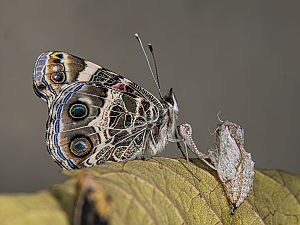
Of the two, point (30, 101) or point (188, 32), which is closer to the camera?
point (30, 101)

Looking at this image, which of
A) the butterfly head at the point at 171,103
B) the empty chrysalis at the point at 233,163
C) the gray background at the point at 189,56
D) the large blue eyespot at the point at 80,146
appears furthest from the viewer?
the gray background at the point at 189,56

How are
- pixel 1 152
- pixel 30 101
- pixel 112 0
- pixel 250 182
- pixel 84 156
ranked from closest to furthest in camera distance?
pixel 250 182 < pixel 84 156 < pixel 1 152 < pixel 30 101 < pixel 112 0

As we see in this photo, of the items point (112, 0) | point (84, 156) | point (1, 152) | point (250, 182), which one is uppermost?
point (112, 0)

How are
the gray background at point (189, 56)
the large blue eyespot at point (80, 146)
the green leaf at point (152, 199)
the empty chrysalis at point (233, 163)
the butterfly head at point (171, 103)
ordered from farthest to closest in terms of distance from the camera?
the gray background at point (189, 56) < the butterfly head at point (171, 103) < the large blue eyespot at point (80, 146) < the empty chrysalis at point (233, 163) < the green leaf at point (152, 199)

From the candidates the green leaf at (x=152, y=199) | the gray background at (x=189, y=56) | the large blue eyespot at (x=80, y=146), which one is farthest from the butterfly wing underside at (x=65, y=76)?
the gray background at (x=189, y=56)

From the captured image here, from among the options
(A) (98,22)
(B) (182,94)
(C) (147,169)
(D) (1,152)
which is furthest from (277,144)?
(C) (147,169)

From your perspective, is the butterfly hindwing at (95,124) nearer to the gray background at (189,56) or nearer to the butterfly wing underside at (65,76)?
the butterfly wing underside at (65,76)

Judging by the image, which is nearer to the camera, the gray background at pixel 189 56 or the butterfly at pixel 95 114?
the butterfly at pixel 95 114

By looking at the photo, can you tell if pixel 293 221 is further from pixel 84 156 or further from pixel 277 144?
pixel 277 144
